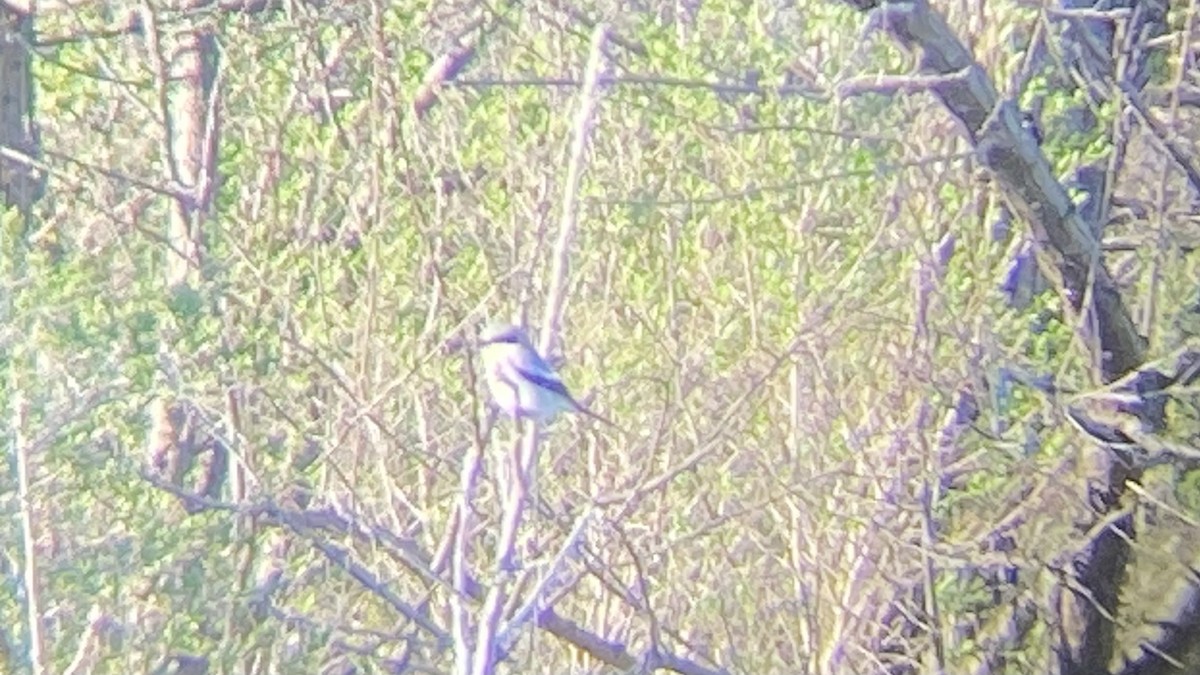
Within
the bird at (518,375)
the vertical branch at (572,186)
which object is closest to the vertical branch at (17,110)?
the bird at (518,375)

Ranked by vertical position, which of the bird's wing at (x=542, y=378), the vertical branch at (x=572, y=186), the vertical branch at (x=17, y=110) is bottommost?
the vertical branch at (x=17, y=110)

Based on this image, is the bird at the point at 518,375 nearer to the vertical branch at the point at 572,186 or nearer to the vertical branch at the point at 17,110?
the vertical branch at the point at 572,186

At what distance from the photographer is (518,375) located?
3.83 metres

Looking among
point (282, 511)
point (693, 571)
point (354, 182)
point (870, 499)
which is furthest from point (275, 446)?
point (282, 511)

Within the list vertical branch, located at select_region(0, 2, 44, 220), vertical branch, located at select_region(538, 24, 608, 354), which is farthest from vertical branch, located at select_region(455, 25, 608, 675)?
vertical branch, located at select_region(0, 2, 44, 220)

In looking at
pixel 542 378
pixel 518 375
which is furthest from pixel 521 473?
pixel 542 378

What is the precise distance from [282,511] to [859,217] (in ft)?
7.88

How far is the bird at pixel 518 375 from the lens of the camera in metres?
3.79

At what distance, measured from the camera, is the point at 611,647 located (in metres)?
3.68

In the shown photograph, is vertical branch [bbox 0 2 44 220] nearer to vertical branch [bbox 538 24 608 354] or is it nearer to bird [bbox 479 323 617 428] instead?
bird [bbox 479 323 617 428]

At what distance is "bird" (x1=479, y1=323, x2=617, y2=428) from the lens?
3795mm

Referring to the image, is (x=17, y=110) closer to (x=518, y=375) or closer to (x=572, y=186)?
(x=518, y=375)

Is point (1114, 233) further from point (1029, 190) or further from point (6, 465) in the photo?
point (6, 465)

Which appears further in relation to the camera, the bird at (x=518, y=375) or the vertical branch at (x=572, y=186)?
the bird at (x=518, y=375)
